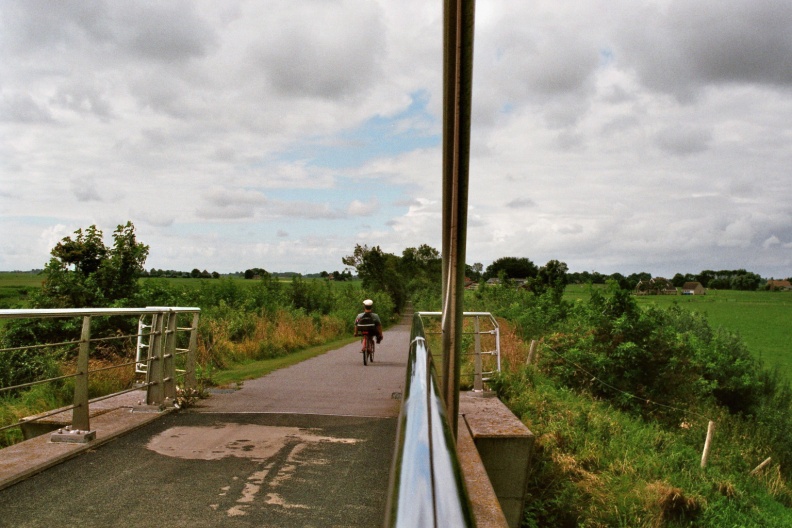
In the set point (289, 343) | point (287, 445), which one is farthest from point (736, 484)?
point (289, 343)

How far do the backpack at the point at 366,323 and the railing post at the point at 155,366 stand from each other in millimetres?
→ 7736

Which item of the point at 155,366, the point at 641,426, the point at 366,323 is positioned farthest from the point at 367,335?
the point at 155,366

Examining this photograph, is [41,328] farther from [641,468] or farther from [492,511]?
[492,511]

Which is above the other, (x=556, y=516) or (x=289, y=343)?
(x=289, y=343)

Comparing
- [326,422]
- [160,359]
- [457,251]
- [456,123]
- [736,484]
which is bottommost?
[736,484]

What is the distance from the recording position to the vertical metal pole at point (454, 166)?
292 centimetres

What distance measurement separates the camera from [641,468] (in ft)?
31.7

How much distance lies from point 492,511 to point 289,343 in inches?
676

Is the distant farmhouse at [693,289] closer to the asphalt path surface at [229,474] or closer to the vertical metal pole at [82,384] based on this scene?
the asphalt path surface at [229,474]

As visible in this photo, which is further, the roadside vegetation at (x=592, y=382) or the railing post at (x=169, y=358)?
the roadside vegetation at (x=592, y=382)

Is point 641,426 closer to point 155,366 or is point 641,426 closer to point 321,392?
point 321,392

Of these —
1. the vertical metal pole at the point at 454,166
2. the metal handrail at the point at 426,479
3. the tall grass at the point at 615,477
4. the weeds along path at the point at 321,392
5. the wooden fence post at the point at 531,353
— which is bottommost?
the tall grass at the point at 615,477

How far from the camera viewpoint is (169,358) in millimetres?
7918

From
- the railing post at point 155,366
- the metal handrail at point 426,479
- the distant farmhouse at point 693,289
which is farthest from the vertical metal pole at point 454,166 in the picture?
the distant farmhouse at point 693,289
